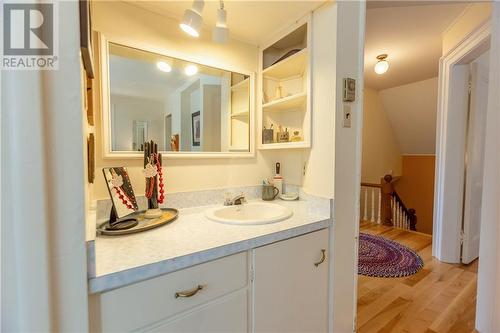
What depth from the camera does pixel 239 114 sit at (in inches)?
63.6

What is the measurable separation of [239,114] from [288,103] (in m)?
0.35

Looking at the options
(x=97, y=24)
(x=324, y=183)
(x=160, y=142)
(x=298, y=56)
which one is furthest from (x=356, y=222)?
(x=97, y=24)

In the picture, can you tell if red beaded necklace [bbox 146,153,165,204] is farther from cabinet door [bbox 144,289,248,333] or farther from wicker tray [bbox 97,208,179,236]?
cabinet door [bbox 144,289,248,333]

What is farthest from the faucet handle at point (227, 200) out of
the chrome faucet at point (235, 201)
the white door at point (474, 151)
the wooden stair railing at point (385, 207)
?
the wooden stair railing at point (385, 207)

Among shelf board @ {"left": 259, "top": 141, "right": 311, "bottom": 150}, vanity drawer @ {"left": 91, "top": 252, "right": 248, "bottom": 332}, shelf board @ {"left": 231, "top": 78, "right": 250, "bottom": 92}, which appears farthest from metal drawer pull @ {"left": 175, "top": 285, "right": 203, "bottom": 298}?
shelf board @ {"left": 231, "top": 78, "right": 250, "bottom": 92}

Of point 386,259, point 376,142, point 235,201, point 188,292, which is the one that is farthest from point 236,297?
point 376,142

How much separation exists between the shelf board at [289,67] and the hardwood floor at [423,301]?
70.2 inches

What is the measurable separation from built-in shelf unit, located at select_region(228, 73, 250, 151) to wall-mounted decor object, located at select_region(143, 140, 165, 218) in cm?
54

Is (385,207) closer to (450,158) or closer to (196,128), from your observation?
(450,158)

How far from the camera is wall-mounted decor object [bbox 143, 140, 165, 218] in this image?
1123 millimetres

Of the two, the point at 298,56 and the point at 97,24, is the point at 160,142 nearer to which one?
the point at 97,24

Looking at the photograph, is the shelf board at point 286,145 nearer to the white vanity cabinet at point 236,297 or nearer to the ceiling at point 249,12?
the white vanity cabinet at point 236,297

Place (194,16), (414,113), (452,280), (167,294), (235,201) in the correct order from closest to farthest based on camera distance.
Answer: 1. (167,294)
2. (194,16)
3. (235,201)
4. (452,280)
5. (414,113)

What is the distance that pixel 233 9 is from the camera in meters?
1.28
